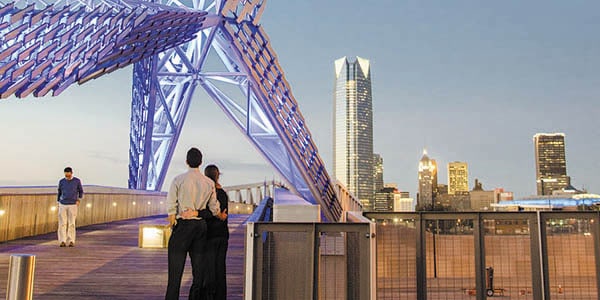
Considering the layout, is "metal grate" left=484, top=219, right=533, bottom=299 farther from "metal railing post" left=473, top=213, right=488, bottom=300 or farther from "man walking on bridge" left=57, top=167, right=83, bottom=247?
"man walking on bridge" left=57, top=167, right=83, bottom=247

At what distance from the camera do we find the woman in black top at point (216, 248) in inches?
228

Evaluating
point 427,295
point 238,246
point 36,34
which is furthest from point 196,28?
point 427,295

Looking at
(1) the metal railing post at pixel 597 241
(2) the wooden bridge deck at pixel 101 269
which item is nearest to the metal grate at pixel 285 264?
(2) the wooden bridge deck at pixel 101 269

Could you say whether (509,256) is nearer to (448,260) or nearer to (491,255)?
(491,255)

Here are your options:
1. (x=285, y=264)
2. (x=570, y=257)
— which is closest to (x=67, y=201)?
(x=285, y=264)

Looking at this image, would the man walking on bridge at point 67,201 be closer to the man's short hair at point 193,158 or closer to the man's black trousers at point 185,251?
the man's short hair at point 193,158

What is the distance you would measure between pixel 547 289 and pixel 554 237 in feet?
1.98

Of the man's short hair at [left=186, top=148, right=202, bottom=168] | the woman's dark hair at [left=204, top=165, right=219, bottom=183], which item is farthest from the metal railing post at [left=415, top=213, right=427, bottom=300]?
the man's short hair at [left=186, top=148, right=202, bottom=168]

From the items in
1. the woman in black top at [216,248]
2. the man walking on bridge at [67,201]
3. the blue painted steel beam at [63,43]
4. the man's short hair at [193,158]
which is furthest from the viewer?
the blue painted steel beam at [63,43]

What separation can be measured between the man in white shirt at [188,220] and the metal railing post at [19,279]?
1.64m

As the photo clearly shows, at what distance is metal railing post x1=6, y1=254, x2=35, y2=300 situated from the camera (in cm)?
388

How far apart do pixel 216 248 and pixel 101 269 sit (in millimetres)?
3675

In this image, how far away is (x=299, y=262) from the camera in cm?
559

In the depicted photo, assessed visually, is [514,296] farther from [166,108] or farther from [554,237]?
[166,108]
